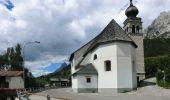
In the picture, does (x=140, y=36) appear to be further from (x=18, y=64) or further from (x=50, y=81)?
(x=50, y=81)

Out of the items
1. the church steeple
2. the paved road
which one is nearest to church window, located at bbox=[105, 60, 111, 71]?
the paved road

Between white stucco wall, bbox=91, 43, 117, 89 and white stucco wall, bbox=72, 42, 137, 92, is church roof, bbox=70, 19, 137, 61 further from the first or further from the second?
white stucco wall, bbox=91, 43, 117, 89

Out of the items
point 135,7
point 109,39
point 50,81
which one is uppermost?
point 135,7

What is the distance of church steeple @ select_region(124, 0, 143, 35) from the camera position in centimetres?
6775

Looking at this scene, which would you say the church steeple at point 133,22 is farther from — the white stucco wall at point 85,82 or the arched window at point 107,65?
the white stucco wall at point 85,82

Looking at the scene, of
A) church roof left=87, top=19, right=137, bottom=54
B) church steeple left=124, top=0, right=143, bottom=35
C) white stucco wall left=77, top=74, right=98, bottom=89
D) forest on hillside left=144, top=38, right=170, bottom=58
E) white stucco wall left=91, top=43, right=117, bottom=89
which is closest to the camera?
white stucco wall left=91, top=43, right=117, bottom=89

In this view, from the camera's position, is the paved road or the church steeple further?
the church steeple

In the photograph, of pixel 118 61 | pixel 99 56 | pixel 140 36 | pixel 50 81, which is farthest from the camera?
pixel 50 81

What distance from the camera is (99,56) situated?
183 ft

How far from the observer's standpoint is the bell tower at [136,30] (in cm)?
6781

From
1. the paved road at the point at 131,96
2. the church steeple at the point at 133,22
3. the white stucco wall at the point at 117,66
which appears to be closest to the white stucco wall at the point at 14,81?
the church steeple at the point at 133,22

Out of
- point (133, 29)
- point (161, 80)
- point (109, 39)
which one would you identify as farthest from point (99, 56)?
point (133, 29)

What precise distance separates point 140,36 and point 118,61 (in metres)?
17.5

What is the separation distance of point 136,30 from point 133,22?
1729mm
